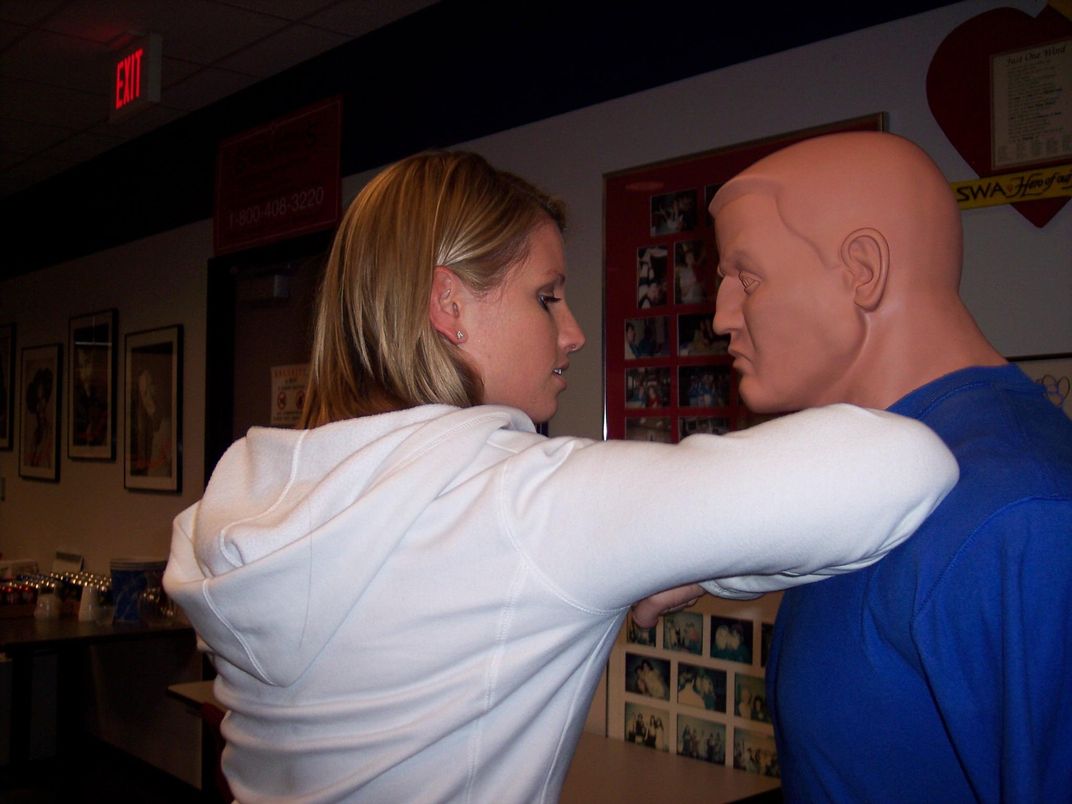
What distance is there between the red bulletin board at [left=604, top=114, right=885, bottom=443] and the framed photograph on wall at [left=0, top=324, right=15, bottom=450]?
5682mm

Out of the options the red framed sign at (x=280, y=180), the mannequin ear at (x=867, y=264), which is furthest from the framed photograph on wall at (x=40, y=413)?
the mannequin ear at (x=867, y=264)

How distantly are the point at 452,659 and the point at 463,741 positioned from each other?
0.30 feet

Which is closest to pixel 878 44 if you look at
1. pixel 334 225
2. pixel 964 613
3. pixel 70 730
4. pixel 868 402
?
pixel 868 402

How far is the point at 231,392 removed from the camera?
15.7 ft

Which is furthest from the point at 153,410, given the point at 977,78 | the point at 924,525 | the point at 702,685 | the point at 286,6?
the point at 924,525

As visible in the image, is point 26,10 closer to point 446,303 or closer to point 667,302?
point 667,302

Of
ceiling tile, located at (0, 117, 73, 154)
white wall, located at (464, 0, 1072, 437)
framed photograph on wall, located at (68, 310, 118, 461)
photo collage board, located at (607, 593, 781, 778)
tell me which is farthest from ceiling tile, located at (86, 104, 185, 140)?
photo collage board, located at (607, 593, 781, 778)

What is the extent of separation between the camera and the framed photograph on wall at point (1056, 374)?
1.96 meters

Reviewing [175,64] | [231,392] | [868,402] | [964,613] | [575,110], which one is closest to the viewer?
[964,613]

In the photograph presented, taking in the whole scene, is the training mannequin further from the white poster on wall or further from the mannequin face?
the white poster on wall

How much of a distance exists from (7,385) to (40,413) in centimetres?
77

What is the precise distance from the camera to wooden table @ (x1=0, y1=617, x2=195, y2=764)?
3.89m

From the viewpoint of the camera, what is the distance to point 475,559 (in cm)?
89

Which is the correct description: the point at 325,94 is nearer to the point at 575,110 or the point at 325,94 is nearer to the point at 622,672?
the point at 575,110
